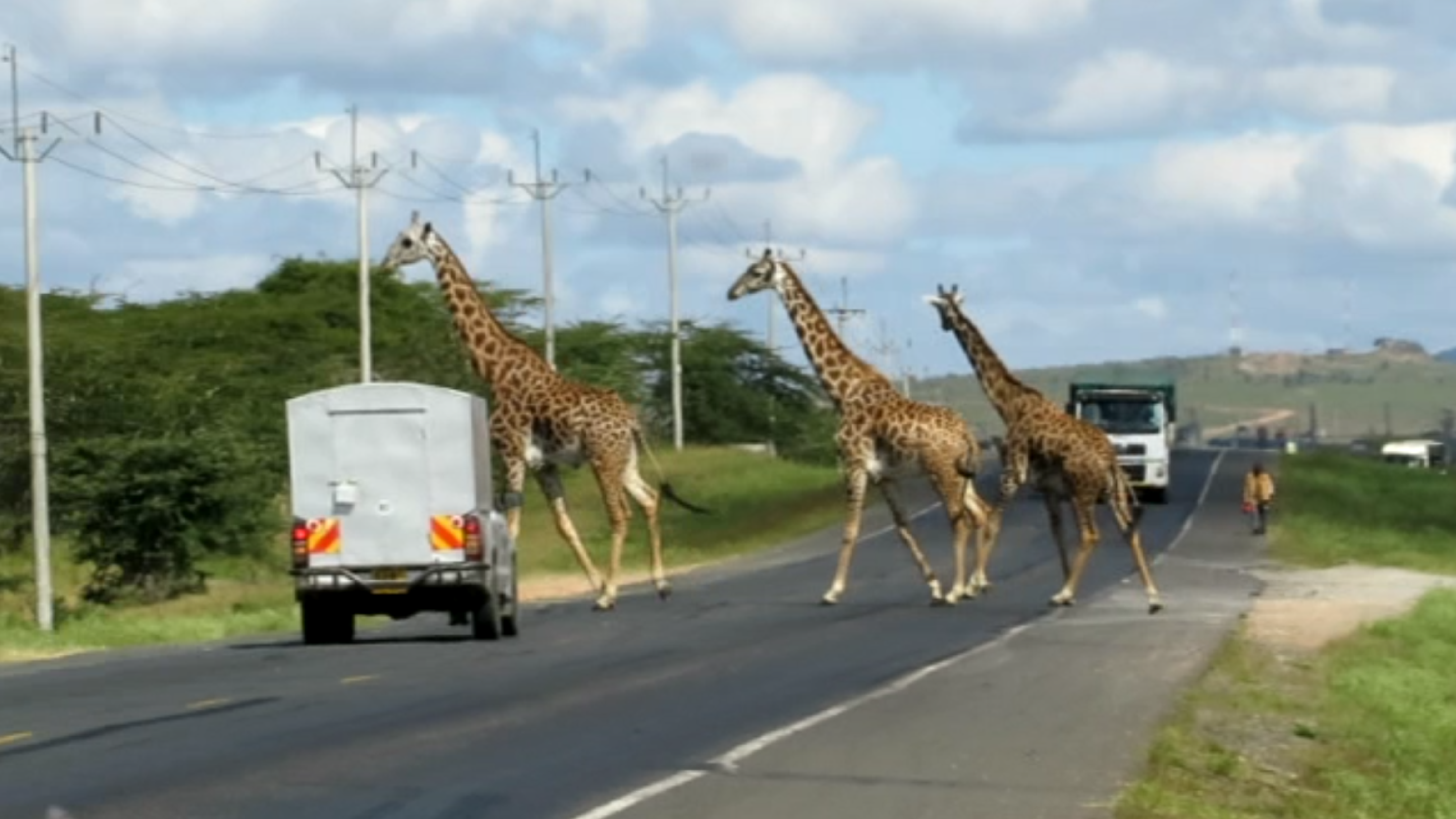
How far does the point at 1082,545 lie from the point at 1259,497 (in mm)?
21547

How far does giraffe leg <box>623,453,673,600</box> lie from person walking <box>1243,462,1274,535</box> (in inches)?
860

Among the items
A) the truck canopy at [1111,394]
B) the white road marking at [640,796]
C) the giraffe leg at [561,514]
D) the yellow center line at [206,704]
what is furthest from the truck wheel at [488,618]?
the truck canopy at [1111,394]

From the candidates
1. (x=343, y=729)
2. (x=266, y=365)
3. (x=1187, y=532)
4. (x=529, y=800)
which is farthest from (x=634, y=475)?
(x=266, y=365)

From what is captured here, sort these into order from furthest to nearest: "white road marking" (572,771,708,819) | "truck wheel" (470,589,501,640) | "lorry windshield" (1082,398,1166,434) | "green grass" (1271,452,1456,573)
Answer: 1. "lorry windshield" (1082,398,1166,434)
2. "green grass" (1271,452,1456,573)
3. "truck wheel" (470,589,501,640)
4. "white road marking" (572,771,708,819)

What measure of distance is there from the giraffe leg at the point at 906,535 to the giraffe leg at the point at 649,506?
102 inches

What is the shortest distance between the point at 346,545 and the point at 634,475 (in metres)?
7.32

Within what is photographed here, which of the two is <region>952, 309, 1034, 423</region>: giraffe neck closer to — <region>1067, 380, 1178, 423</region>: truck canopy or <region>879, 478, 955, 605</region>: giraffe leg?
<region>879, 478, 955, 605</region>: giraffe leg

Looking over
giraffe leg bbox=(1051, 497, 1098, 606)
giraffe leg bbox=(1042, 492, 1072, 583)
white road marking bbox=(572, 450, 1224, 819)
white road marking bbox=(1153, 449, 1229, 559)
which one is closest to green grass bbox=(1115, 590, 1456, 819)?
white road marking bbox=(572, 450, 1224, 819)

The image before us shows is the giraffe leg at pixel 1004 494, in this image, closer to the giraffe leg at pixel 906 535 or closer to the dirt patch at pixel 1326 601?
the giraffe leg at pixel 906 535

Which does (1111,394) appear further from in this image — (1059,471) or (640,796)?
(640,796)

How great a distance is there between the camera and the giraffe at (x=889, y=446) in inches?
1324

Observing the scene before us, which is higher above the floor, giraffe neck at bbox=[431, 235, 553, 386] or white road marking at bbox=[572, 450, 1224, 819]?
giraffe neck at bbox=[431, 235, 553, 386]

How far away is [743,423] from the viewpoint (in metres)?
103

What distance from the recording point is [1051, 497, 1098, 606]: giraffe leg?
3316 cm
